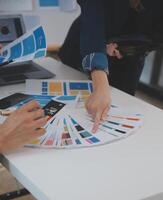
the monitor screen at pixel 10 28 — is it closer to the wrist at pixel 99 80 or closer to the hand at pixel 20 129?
the wrist at pixel 99 80

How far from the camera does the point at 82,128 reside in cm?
83

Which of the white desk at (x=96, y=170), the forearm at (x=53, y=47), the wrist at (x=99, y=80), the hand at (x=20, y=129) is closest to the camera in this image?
the white desk at (x=96, y=170)

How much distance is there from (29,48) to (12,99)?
6.3 inches

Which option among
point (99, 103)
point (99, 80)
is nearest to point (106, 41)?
point (99, 80)

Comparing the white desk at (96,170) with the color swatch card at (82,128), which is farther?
the color swatch card at (82,128)

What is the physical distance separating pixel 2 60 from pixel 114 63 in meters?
0.48

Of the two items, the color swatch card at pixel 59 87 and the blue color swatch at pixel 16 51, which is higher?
the blue color swatch at pixel 16 51

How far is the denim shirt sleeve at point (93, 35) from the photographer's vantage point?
1057 millimetres

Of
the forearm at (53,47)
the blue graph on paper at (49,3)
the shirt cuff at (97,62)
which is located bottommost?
the forearm at (53,47)

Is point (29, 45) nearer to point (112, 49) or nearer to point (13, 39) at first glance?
point (13, 39)

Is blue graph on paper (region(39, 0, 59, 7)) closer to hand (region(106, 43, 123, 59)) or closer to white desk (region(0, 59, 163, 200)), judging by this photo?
hand (region(106, 43, 123, 59))

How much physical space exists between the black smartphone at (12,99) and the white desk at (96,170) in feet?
0.78

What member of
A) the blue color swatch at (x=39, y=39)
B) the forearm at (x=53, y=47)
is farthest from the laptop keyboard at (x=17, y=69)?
the forearm at (x=53, y=47)

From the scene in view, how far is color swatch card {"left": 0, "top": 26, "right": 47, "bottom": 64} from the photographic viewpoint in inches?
40.0
